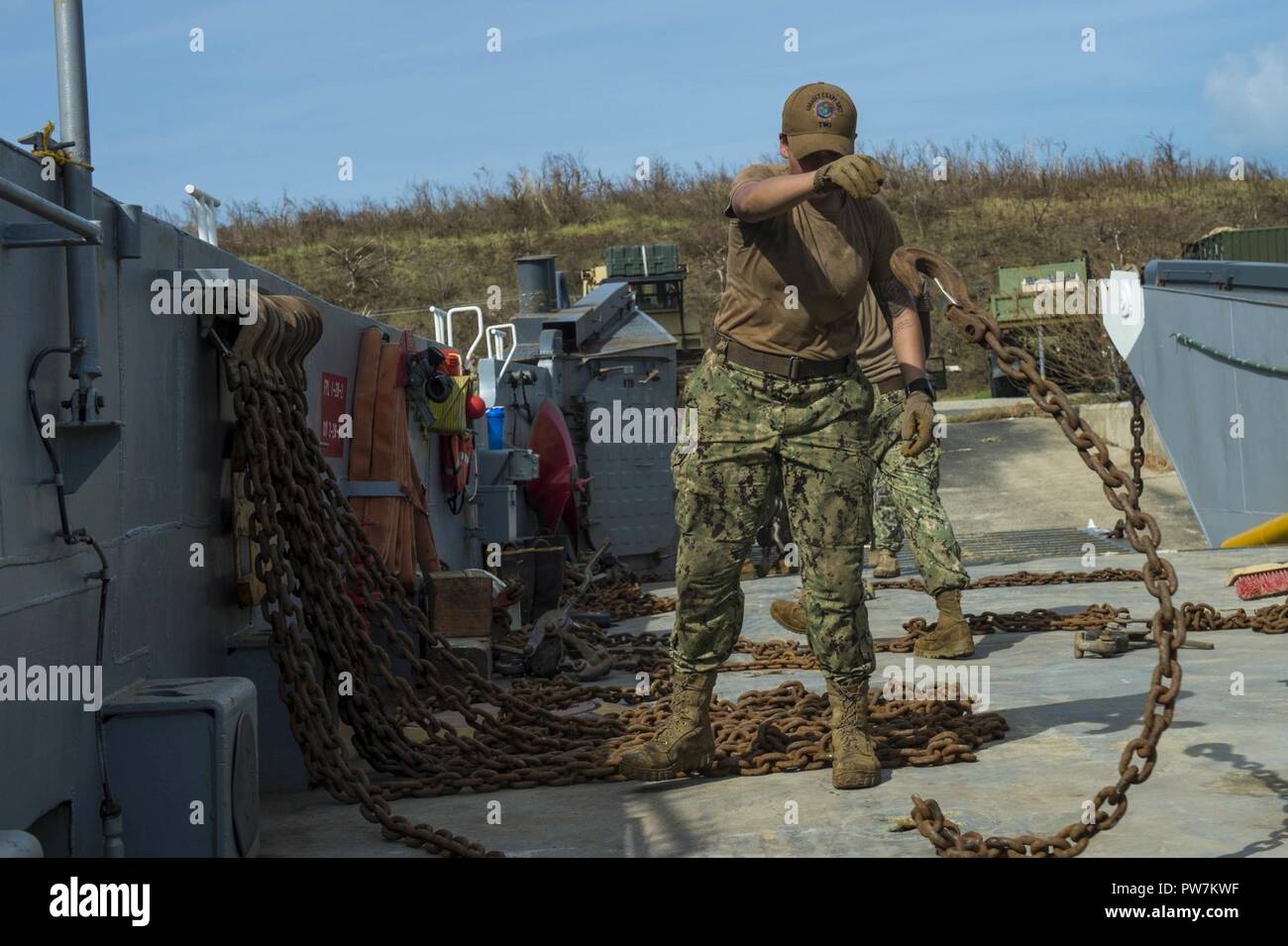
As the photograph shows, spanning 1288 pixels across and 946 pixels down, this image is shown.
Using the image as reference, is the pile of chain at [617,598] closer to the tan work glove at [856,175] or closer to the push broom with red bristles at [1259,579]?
the push broom with red bristles at [1259,579]

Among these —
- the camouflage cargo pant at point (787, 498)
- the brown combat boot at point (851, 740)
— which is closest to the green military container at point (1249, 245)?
the camouflage cargo pant at point (787, 498)

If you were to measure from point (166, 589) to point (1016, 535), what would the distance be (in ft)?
39.8

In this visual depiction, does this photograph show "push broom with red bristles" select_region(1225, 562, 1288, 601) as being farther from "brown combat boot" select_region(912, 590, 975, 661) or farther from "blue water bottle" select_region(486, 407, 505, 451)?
"blue water bottle" select_region(486, 407, 505, 451)

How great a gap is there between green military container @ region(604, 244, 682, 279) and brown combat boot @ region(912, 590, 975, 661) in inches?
621

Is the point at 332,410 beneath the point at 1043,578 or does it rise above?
above

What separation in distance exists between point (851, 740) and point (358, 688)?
175 cm

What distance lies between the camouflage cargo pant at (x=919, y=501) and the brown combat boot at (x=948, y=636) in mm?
71

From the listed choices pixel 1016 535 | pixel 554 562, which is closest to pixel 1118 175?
pixel 1016 535

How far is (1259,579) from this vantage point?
6461mm

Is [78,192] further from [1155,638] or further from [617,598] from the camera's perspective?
[617,598]

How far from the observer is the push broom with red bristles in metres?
6.29

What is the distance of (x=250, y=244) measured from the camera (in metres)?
47.5

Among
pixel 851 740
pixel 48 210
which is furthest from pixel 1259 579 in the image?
pixel 48 210
